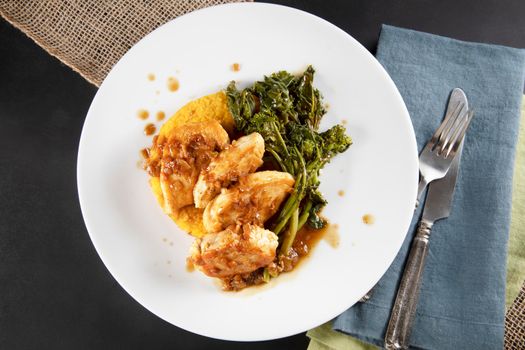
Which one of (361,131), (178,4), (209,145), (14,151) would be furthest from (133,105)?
(361,131)

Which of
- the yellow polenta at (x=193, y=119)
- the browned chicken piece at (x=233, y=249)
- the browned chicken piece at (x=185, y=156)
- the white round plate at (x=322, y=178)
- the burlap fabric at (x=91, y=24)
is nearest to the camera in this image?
the browned chicken piece at (x=233, y=249)

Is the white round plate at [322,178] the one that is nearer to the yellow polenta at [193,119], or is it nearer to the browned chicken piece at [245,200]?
the yellow polenta at [193,119]

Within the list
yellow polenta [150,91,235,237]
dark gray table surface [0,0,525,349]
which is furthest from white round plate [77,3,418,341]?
dark gray table surface [0,0,525,349]

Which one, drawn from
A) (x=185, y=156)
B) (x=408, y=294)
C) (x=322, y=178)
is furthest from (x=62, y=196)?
(x=408, y=294)

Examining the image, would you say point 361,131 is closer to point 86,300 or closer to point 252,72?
point 252,72

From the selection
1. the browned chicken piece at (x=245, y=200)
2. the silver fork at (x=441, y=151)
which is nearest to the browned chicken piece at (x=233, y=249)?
the browned chicken piece at (x=245, y=200)
